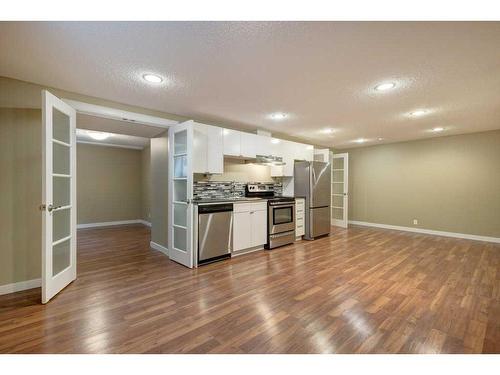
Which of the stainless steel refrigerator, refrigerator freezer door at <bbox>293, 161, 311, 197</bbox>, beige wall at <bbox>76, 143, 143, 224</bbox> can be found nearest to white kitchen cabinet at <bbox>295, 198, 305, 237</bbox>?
the stainless steel refrigerator

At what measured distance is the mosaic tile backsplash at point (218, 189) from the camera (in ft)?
12.9

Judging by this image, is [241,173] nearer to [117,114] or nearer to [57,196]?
[117,114]

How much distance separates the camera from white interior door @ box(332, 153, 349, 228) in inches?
247

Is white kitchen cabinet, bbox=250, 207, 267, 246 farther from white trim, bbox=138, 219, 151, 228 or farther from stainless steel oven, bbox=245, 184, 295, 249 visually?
white trim, bbox=138, 219, 151, 228

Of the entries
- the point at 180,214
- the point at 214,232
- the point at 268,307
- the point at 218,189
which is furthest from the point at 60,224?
the point at 268,307

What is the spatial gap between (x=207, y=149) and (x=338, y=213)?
179 inches

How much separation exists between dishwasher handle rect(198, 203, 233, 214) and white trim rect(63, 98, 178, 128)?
1.42 m

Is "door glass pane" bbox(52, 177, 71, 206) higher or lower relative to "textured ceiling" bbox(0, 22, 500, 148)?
lower

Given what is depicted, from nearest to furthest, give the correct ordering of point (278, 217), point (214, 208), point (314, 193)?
point (214, 208) < point (278, 217) < point (314, 193)

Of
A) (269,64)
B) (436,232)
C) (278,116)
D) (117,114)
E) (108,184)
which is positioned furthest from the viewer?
(108,184)

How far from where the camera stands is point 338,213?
6578mm

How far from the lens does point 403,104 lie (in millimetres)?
3182
